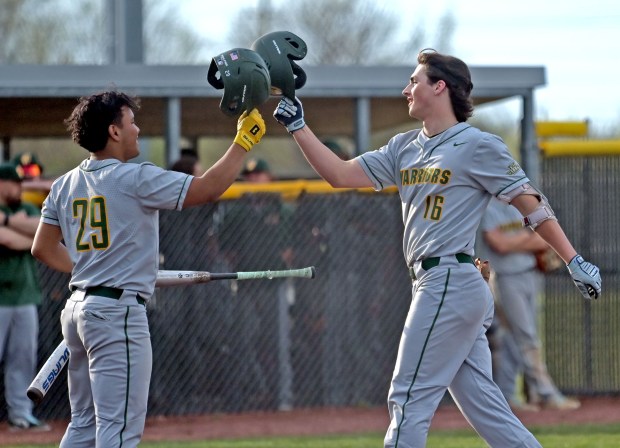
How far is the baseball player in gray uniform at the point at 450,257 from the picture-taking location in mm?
5016

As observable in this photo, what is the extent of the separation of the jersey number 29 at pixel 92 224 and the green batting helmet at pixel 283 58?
1125 mm

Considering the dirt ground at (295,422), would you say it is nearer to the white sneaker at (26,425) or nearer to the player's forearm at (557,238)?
the white sneaker at (26,425)

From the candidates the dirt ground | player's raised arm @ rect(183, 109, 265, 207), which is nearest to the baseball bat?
player's raised arm @ rect(183, 109, 265, 207)

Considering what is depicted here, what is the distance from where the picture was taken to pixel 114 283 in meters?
4.88

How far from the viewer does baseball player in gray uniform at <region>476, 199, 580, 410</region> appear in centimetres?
995

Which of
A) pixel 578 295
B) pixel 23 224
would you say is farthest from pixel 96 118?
pixel 578 295

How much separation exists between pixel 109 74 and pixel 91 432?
20.1 feet

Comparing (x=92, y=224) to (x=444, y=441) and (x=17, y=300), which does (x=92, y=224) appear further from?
(x=17, y=300)

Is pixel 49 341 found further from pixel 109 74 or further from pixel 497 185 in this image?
pixel 497 185

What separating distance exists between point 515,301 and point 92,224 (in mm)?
5866

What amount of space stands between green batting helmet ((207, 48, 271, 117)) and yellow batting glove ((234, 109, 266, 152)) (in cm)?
6

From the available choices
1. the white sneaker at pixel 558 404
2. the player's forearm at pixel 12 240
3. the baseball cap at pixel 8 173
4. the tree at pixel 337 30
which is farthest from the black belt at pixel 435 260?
the tree at pixel 337 30

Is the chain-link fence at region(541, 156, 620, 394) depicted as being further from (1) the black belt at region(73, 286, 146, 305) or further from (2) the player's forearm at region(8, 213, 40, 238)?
(1) the black belt at region(73, 286, 146, 305)

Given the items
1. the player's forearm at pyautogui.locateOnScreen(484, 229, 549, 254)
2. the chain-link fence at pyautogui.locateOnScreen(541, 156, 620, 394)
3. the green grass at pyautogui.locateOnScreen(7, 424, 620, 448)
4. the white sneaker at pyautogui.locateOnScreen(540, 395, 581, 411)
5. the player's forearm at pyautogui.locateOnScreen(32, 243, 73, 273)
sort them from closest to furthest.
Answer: the player's forearm at pyautogui.locateOnScreen(32, 243, 73, 273)
the green grass at pyautogui.locateOnScreen(7, 424, 620, 448)
the player's forearm at pyautogui.locateOnScreen(484, 229, 549, 254)
the white sneaker at pyautogui.locateOnScreen(540, 395, 581, 411)
the chain-link fence at pyautogui.locateOnScreen(541, 156, 620, 394)
